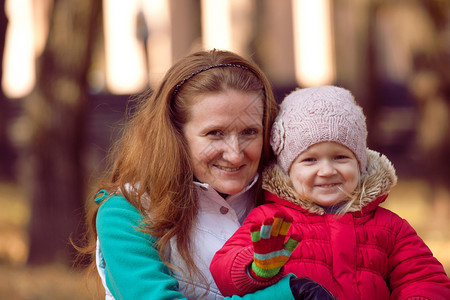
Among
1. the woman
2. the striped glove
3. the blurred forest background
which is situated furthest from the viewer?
the blurred forest background

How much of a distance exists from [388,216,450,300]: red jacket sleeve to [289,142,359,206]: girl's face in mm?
226

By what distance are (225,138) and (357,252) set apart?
0.58m

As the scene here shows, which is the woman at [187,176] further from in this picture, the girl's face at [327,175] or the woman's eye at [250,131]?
the girl's face at [327,175]

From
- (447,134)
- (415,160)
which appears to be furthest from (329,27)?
(447,134)

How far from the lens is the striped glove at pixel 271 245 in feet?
5.72

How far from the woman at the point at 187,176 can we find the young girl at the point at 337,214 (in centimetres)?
13

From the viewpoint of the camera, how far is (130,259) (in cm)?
207

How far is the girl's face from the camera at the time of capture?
218cm

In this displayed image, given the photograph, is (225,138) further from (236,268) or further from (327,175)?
(236,268)

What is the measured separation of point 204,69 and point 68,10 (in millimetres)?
4071

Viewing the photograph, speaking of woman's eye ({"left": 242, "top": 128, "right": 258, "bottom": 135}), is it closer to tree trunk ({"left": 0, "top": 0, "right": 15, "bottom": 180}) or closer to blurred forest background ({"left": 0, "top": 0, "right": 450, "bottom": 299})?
blurred forest background ({"left": 0, "top": 0, "right": 450, "bottom": 299})

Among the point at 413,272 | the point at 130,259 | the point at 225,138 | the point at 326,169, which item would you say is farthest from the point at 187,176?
the point at 413,272

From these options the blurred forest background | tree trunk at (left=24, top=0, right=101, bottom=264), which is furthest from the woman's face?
tree trunk at (left=24, top=0, right=101, bottom=264)

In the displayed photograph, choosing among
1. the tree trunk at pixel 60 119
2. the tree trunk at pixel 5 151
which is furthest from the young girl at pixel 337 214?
the tree trunk at pixel 5 151
